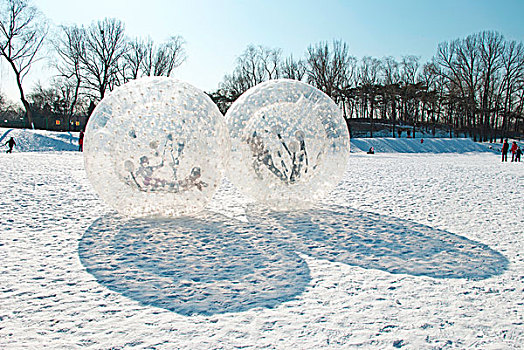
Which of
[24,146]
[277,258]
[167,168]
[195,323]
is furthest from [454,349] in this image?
[24,146]

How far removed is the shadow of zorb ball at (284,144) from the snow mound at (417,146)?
1137 inches

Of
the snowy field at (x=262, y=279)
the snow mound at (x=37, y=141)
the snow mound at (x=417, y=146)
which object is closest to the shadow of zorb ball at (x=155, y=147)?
the snowy field at (x=262, y=279)

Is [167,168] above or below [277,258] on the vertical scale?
above

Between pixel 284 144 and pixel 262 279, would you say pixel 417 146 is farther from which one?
pixel 262 279

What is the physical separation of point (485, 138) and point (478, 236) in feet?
156

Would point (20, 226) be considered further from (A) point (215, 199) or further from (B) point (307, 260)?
(B) point (307, 260)

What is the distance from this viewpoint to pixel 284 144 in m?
5.50

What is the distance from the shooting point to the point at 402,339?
2.37m

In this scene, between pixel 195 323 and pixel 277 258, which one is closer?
pixel 195 323

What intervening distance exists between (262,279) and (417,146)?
37.2 metres

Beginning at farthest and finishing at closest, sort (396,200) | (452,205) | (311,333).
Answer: (396,200), (452,205), (311,333)

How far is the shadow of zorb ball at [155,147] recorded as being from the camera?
4684 millimetres

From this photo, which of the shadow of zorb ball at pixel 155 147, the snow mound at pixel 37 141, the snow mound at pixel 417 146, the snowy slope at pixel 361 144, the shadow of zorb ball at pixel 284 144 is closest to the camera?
the shadow of zorb ball at pixel 155 147

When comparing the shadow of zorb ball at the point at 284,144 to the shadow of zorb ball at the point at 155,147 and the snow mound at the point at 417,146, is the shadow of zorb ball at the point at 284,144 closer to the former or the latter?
the shadow of zorb ball at the point at 155,147
